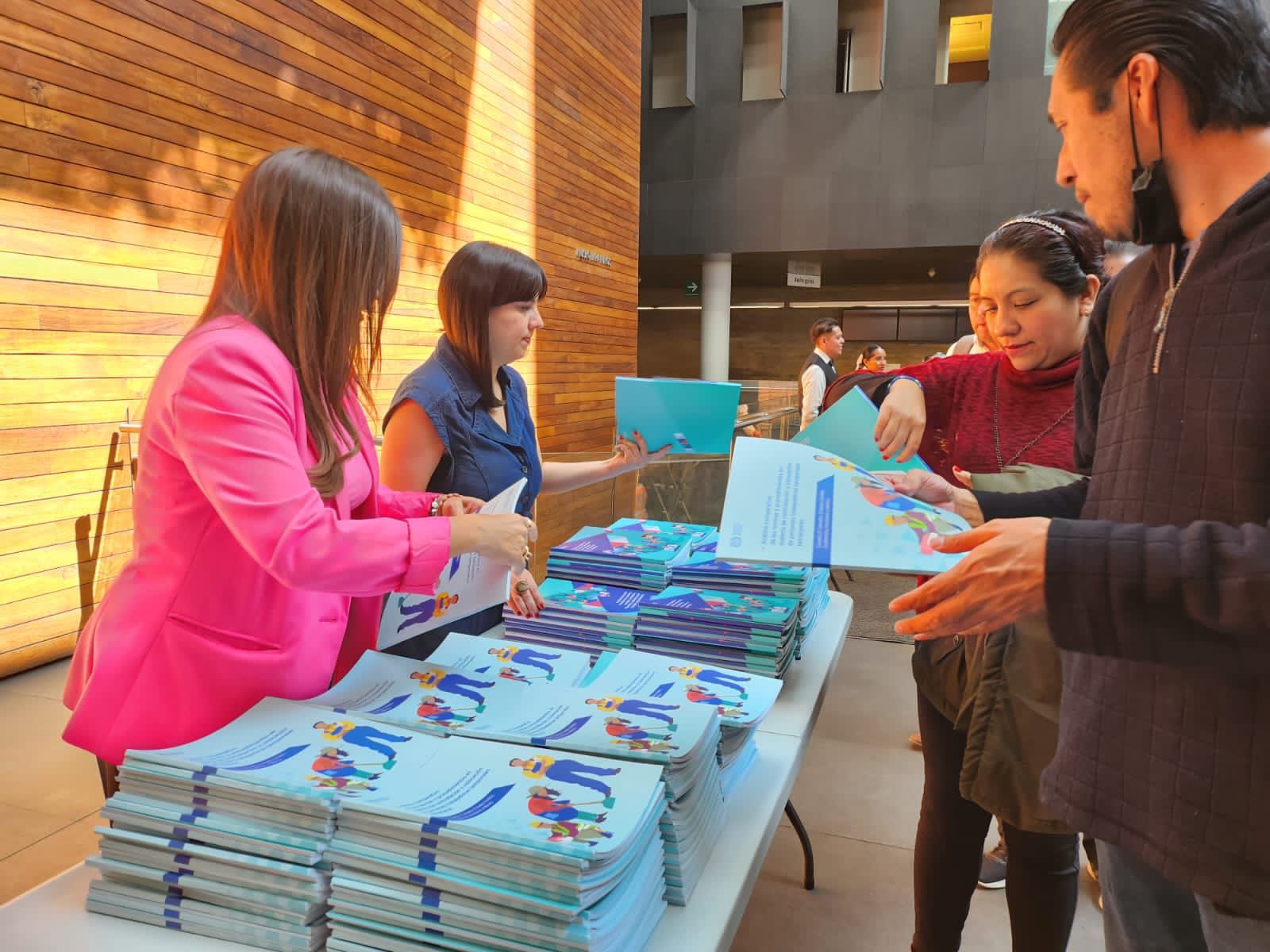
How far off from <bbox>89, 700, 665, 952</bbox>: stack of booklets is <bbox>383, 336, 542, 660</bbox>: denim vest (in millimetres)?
876

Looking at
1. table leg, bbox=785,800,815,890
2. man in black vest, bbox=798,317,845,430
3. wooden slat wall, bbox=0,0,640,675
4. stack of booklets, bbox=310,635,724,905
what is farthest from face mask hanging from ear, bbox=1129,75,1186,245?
man in black vest, bbox=798,317,845,430

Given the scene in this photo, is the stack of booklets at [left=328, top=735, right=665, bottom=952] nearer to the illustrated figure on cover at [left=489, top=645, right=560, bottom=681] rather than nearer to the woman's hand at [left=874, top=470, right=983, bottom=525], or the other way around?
the illustrated figure on cover at [left=489, top=645, right=560, bottom=681]

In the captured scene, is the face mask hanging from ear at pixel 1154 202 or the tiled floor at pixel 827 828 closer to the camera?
the face mask hanging from ear at pixel 1154 202

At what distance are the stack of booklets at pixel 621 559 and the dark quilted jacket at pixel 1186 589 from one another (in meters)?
0.94

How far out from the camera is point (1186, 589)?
2.53ft

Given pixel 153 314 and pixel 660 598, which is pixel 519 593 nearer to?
pixel 660 598

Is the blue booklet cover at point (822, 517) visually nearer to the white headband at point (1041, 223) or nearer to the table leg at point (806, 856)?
the white headband at point (1041, 223)

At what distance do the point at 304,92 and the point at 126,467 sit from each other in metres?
2.54

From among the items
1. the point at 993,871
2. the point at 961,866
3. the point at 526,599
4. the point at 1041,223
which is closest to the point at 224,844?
the point at 526,599

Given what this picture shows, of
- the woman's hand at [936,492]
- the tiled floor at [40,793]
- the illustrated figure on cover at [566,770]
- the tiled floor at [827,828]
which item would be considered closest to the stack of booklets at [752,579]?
the woman's hand at [936,492]

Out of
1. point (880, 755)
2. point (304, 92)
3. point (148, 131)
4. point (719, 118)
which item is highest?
point (719, 118)

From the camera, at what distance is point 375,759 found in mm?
967

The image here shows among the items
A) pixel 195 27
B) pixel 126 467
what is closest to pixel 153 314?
pixel 126 467

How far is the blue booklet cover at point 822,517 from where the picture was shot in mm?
1000
